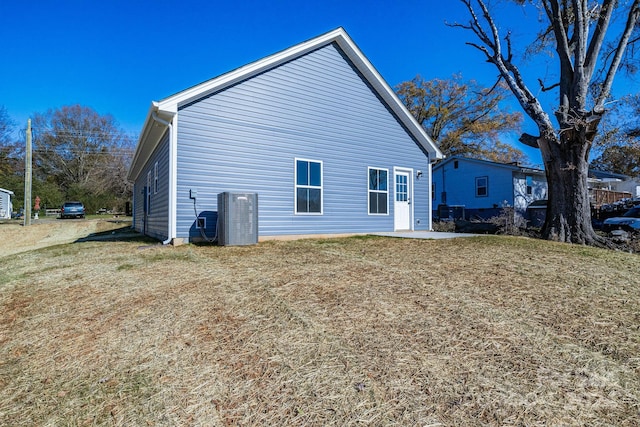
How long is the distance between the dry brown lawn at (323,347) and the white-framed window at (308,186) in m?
4.57

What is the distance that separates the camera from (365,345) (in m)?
2.19

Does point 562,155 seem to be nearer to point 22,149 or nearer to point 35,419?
point 35,419

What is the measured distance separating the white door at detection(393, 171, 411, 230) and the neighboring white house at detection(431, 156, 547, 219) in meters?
9.04

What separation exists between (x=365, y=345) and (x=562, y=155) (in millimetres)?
8833

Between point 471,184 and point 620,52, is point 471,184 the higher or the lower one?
the lower one

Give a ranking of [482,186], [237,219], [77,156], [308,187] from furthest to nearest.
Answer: [77,156] → [482,186] → [308,187] → [237,219]

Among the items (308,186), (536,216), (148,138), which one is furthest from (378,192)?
(536,216)

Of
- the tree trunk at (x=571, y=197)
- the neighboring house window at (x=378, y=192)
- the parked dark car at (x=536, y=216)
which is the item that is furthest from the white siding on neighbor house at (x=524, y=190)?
the neighboring house window at (x=378, y=192)

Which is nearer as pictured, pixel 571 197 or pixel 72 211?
pixel 571 197

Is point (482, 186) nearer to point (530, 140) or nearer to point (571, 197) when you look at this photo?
point (530, 140)

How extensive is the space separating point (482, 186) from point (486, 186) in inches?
12.2

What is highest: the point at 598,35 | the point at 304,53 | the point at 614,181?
the point at 598,35

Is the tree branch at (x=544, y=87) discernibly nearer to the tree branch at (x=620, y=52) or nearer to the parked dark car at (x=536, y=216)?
the tree branch at (x=620, y=52)

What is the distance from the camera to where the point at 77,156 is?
113 feet
